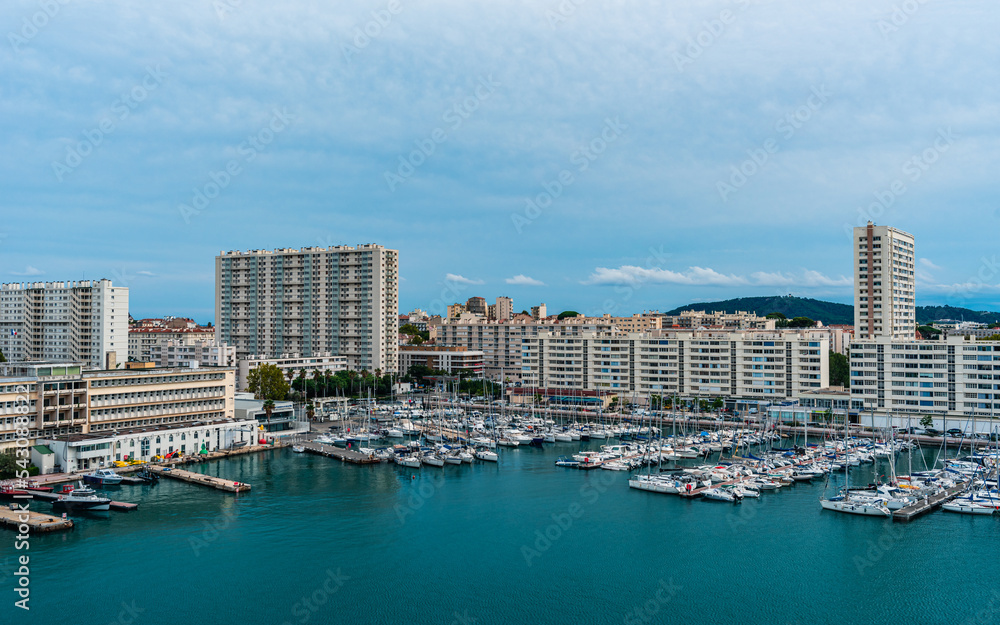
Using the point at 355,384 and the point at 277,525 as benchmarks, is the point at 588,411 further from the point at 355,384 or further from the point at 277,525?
the point at 277,525

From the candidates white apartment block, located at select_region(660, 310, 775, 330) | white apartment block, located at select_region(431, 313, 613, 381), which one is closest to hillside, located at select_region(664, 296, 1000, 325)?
white apartment block, located at select_region(660, 310, 775, 330)

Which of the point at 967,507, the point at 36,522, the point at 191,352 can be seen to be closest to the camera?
the point at 36,522

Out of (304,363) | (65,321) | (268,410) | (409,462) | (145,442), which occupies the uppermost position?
(65,321)

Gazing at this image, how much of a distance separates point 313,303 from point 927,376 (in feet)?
142

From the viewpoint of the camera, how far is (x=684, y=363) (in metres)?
49.0

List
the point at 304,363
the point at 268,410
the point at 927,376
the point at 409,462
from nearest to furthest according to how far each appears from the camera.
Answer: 1. the point at 409,462
2. the point at 268,410
3. the point at 927,376
4. the point at 304,363

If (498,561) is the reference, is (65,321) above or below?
above

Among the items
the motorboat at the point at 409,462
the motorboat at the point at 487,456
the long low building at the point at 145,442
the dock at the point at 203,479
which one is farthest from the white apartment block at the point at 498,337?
the dock at the point at 203,479

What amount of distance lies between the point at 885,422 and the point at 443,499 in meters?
25.0

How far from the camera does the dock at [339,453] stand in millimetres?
32188

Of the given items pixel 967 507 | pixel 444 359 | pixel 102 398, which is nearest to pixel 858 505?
A: pixel 967 507

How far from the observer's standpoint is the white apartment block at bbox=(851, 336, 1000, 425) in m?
36.9

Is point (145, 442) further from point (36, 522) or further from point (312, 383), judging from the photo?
point (312, 383)

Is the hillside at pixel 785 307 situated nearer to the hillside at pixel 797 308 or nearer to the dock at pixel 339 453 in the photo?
the hillside at pixel 797 308
